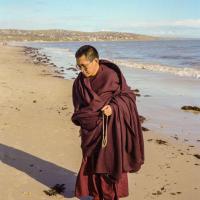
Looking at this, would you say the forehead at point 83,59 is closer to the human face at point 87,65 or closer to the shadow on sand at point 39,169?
the human face at point 87,65

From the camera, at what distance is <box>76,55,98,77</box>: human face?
438 centimetres

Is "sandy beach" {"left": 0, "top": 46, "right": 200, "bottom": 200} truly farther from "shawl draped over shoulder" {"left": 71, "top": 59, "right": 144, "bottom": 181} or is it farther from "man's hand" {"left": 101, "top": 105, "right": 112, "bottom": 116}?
"man's hand" {"left": 101, "top": 105, "right": 112, "bottom": 116}

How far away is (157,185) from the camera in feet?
18.6

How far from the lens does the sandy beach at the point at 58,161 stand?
5484mm

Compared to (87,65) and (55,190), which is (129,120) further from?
(55,190)

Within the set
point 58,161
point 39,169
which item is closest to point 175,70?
point 58,161

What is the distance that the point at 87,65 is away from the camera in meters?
4.38

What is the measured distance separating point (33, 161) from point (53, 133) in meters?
1.57

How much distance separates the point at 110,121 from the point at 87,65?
24.5 inches

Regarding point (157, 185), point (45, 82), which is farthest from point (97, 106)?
point (45, 82)

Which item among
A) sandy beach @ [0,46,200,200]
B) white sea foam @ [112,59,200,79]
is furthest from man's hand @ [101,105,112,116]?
white sea foam @ [112,59,200,79]

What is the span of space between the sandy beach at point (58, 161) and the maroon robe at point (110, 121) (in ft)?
3.02

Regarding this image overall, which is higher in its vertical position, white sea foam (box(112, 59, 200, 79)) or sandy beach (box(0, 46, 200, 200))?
sandy beach (box(0, 46, 200, 200))

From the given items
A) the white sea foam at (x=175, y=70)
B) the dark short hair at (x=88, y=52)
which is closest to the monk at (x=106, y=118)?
the dark short hair at (x=88, y=52)
